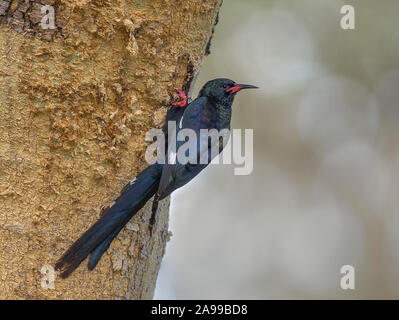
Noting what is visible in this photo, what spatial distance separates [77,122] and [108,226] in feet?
1.32

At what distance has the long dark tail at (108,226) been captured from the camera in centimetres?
193

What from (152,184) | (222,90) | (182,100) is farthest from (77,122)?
(222,90)

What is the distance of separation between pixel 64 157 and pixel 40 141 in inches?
4.1

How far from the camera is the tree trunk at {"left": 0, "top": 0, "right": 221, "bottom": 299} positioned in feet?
6.30

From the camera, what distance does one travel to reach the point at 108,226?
1964mm

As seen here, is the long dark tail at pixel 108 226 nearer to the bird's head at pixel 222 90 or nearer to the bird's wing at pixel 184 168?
the bird's wing at pixel 184 168

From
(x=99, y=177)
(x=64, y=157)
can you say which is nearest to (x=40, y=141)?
(x=64, y=157)

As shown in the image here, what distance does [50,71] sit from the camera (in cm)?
196

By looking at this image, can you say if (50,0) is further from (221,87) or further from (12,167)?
(221,87)

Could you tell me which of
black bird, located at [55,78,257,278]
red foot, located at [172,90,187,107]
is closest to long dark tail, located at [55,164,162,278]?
black bird, located at [55,78,257,278]

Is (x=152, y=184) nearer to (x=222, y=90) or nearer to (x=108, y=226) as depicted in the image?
(x=108, y=226)

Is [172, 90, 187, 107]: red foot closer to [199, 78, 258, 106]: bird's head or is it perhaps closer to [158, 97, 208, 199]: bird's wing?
[158, 97, 208, 199]: bird's wing

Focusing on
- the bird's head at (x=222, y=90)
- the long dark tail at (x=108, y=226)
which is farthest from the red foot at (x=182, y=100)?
the bird's head at (x=222, y=90)

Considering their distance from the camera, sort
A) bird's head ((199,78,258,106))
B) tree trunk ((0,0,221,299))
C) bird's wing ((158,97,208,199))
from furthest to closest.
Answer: bird's head ((199,78,258,106))
bird's wing ((158,97,208,199))
tree trunk ((0,0,221,299))
